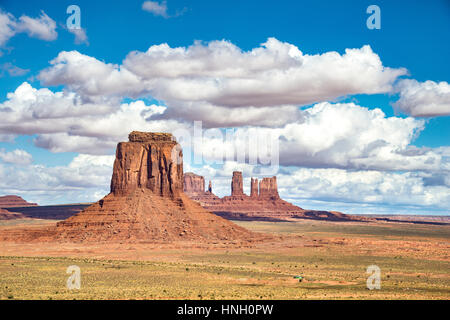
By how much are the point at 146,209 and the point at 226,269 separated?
1948 inches

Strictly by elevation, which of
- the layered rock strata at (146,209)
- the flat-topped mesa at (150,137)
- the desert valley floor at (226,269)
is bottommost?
the desert valley floor at (226,269)

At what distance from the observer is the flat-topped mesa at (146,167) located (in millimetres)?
129000

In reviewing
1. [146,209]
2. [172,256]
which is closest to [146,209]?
[146,209]

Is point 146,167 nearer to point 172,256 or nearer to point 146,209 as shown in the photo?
point 146,209

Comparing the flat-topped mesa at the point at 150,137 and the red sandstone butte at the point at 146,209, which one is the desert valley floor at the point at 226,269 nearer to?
the red sandstone butte at the point at 146,209

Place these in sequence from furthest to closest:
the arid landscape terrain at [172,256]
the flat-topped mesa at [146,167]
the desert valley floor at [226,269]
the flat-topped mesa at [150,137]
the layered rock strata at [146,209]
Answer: the flat-topped mesa at [150,137] < the flat-topped mesa at [146,167] < the layered rock strata at [146,209] < the arid landscape terrain at [172,256] < the desert valley floor at [226,269]

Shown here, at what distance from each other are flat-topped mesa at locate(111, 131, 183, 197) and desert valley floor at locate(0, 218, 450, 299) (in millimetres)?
18435

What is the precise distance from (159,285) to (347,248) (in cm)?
6861

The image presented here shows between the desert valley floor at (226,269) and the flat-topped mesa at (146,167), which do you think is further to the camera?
the flat-topped mesa at (146,167)

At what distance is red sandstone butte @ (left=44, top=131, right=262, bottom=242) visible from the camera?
4707 inches

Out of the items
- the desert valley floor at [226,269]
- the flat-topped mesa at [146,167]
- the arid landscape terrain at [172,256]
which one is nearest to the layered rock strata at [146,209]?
the flat-topped mesa at [146,167]

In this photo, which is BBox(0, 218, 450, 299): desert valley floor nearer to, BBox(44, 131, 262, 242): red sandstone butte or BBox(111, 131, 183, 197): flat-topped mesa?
BBox(44, 131, 262, 242): red sandstone butte
